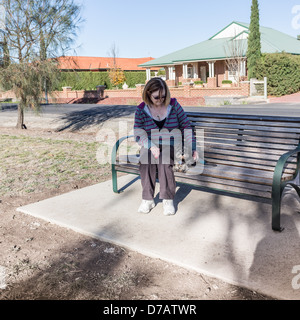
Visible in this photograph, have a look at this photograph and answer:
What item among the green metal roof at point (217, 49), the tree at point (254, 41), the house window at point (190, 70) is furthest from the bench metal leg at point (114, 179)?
the house window at point (190, 70)

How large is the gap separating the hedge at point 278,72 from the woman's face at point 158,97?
22801mm

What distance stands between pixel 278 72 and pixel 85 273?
24.9 meters

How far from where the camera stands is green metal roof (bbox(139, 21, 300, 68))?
A: 31453 mm

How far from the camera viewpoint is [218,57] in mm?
31703

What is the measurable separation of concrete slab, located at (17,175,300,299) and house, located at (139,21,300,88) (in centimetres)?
2617

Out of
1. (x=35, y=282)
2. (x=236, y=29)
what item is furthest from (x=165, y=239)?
(x=236, y=29)

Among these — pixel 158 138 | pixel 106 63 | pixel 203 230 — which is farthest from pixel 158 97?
pixel 106 63

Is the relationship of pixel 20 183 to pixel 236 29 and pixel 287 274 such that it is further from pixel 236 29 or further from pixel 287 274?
pixel 236 29

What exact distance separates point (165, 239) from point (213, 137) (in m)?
1.61

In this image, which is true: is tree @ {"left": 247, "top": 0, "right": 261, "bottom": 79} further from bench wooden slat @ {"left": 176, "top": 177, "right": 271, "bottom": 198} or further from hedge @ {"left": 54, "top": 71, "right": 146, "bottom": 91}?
bench wooden slat @ {"left": 176, "top": 177, "right": 271, "bottom": 198}

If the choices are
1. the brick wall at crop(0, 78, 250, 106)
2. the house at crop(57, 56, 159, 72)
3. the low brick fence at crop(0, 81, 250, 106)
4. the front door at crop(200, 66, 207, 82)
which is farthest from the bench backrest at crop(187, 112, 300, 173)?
the house at crop(57, 56, 159, 72)

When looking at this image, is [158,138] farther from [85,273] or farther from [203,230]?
[85,273]

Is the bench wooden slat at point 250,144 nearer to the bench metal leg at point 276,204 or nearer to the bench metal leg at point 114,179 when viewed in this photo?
the bench metal leg at point 276,204
